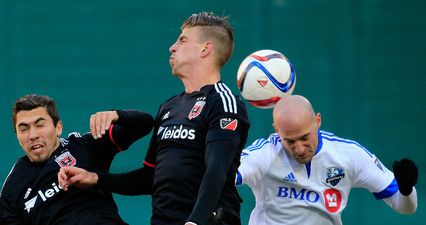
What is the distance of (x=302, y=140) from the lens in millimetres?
5727

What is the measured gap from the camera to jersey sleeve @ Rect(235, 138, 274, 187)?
5.86 metres

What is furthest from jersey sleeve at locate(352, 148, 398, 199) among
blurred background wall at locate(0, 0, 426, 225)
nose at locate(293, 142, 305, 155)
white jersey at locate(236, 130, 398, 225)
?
blurred background wall at locate(0, 0, 426, 225)

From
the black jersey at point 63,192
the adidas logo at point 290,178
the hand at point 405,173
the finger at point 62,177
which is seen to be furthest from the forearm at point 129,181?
the hand at point 405,173

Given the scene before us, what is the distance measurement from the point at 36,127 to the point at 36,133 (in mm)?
37

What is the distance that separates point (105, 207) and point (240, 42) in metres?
3.52

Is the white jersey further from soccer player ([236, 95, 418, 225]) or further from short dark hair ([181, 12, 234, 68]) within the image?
short dark hair ([181, 12, 234, 68])

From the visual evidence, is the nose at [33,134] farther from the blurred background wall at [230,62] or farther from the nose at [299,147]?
the blurred background wall at [230,62]

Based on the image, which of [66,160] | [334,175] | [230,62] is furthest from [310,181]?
[230,62]

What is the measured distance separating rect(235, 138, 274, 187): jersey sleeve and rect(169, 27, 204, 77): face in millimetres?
833

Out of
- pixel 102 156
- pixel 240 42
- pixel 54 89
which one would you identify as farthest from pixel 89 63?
pixel 102 156

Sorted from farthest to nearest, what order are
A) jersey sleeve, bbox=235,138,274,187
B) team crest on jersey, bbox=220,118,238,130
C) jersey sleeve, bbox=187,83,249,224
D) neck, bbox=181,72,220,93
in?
jersey sleeve, bbox=235,138,274,187
neck, bbox=181,72,220,93
team crest on jersey, bbox=220,118,238,130
jersey sleeve, bbox=187,83,249,224

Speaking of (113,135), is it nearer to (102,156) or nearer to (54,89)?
(102,156)

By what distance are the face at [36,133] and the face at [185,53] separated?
2.70ft

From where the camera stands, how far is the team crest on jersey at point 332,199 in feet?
19.5
